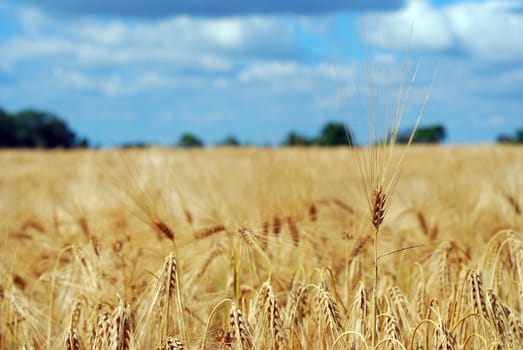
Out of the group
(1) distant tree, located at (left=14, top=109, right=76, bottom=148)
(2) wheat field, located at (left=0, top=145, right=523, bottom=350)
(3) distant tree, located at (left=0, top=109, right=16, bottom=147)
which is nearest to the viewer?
(2) wheat field, located at (left=0, top=145, right=523, bottom=350)

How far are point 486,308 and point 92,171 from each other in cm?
994

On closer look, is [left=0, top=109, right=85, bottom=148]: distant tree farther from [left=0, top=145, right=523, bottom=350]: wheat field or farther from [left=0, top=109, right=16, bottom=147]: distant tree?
[left=0, top=145, right=523, bottom=350]: wheat field

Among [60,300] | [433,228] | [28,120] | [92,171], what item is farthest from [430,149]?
[28,120]

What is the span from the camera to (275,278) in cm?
350

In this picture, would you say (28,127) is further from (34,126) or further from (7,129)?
(7,129)

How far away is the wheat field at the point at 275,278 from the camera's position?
239 centimetres

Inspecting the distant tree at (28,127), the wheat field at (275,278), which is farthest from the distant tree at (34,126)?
the wheat field at (275,278)

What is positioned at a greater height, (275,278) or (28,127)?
(28,127)

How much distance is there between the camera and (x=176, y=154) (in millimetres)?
12508

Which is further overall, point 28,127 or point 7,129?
point 28,127

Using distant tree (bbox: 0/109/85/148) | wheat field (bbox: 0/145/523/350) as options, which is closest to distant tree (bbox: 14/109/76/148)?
distant tree (bbox: 0/109/85/148)

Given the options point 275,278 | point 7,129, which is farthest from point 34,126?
point 275,278

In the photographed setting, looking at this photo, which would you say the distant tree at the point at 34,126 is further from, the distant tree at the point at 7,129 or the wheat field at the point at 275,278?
the wheat field at the point at 275,278

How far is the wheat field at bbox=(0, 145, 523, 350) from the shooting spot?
2391mm
